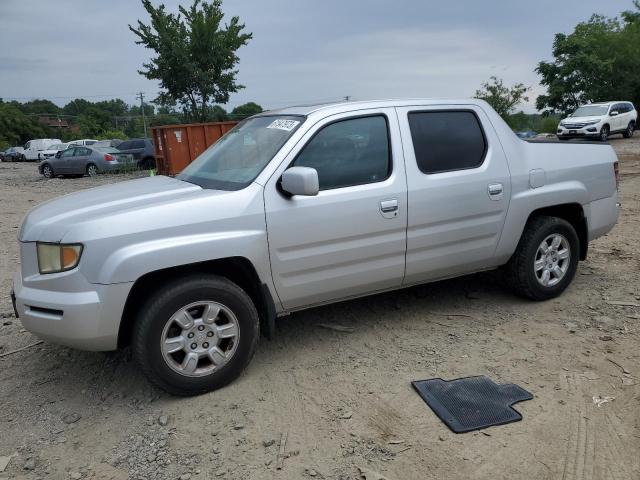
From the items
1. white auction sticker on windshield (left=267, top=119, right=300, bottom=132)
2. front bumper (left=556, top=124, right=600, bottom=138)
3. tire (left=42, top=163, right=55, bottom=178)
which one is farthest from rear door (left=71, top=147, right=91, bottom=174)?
front bumper (left=556, top=124, right=600, bottom=138)

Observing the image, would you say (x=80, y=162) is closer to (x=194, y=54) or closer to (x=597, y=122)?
(x=194, y=54)

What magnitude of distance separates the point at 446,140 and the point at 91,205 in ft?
8.68

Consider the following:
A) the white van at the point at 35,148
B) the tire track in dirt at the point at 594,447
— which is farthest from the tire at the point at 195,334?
the white van at the point at 35,148

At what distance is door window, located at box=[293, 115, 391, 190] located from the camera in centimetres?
380

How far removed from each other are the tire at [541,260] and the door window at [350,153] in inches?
60.2

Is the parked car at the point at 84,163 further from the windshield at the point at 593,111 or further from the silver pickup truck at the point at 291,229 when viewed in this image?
the windshield at the point at 593,111

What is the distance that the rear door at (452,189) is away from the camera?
4098 millimetres

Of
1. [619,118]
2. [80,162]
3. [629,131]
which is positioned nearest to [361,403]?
[80,162]

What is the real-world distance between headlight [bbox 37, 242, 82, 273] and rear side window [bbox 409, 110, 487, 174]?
96.1 inches

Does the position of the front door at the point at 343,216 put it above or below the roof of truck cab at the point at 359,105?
below

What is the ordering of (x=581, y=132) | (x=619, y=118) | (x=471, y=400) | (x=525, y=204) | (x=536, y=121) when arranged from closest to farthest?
(x=471, y=400)
(x=525, y=204)
(x=581, y=132)
(x=619, y=118)
(x=536, y=121)

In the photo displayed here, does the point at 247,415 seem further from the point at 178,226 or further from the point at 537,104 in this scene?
the point at 537,104

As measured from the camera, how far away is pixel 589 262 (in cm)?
609

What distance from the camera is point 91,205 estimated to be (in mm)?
3525
